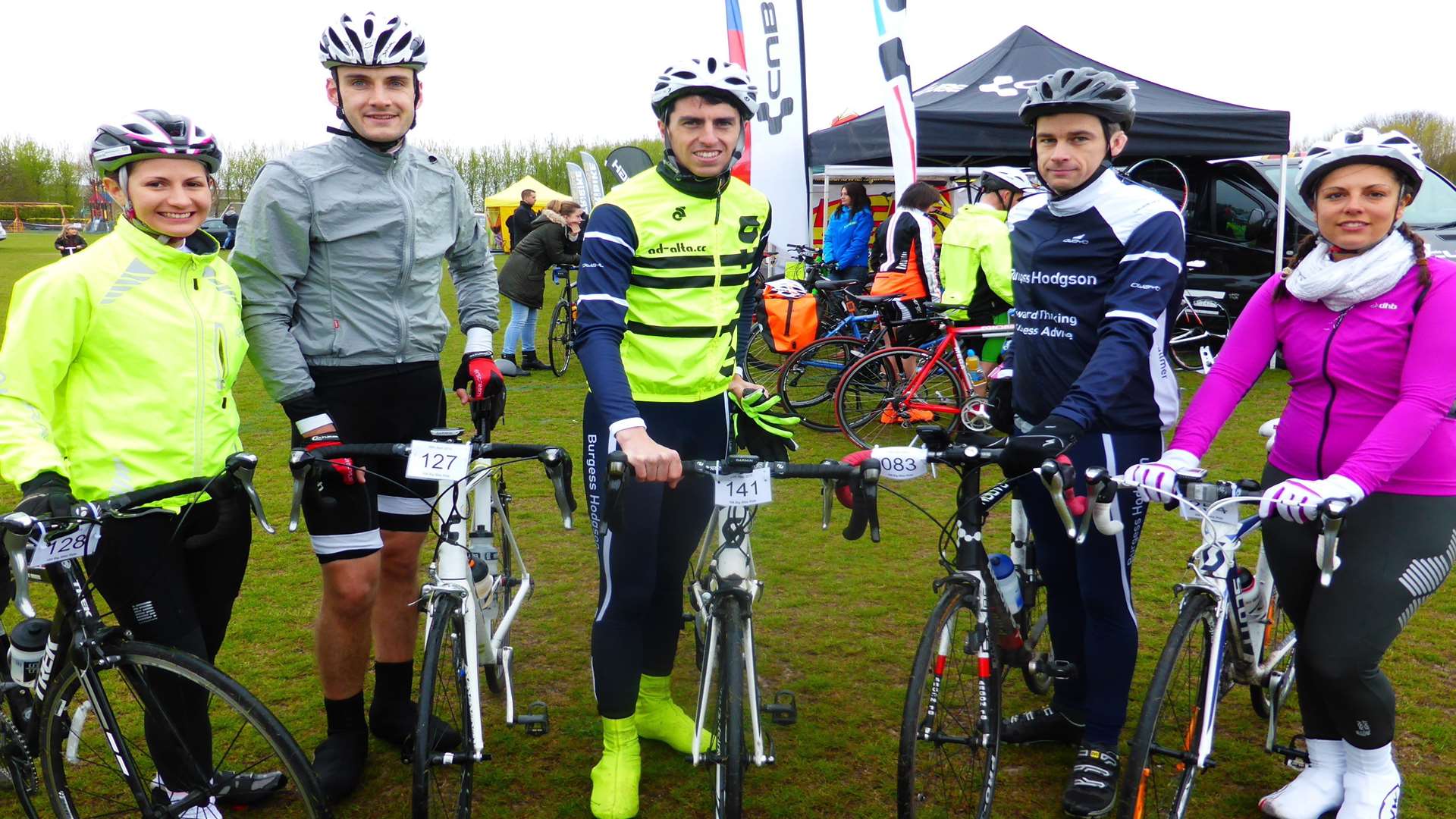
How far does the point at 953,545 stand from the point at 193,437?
2.04 m

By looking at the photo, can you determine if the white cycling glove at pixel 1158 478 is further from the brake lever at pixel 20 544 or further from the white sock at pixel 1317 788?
the brake lever at pixel 20 544

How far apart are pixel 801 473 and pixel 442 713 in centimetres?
127

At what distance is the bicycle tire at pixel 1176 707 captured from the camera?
257 centimetres

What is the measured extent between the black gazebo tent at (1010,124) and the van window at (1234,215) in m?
1.17

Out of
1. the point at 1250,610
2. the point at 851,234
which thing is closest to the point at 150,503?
the point at 1250,610

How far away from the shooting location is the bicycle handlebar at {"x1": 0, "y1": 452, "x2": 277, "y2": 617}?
2.12m

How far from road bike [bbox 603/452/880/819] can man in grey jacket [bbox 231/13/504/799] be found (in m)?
0.75

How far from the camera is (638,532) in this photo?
2.97 m

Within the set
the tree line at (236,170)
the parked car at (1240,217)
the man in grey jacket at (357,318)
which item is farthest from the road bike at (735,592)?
the tree line at (236,170)

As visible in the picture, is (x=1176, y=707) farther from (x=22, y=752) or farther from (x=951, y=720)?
(x=22, y=752)

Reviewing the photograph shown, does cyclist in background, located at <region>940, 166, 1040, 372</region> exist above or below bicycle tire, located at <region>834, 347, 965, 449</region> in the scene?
above

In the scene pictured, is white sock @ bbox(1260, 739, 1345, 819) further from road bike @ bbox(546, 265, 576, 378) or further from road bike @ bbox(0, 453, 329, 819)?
road bike @ bbox(546, 265, 576, 378)

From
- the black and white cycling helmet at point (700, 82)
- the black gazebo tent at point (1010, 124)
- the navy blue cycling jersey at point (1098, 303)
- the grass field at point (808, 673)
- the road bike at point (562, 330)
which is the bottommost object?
the grass field at point (808, 673)

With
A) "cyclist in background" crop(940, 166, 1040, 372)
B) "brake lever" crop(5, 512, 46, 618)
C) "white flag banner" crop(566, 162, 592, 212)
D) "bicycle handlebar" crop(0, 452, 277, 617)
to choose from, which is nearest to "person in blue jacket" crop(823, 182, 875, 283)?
"cyclist in background" crop(940, 166, 1040, 372)
